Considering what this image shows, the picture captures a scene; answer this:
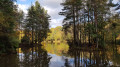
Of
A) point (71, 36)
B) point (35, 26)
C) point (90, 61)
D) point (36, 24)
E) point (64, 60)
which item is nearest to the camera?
point (90, 61)

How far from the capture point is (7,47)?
56.5 feet

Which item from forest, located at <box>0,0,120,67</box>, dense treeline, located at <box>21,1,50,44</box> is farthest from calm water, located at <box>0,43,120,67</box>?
dense treeline, located at <box>21,1,50,44</box>

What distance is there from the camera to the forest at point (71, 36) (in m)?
10.9

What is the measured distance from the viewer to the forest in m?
10.9

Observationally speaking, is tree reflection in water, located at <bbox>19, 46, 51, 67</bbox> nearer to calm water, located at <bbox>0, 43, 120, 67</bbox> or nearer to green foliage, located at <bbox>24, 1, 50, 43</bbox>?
calm water, located at <bbox>0, 43, 120, 67</bbox>

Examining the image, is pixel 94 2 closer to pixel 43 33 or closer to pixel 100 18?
pixel 100 18

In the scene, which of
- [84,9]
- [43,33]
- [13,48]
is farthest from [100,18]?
[43,33]

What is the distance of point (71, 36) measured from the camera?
30250mm

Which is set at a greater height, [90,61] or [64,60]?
[90,61]

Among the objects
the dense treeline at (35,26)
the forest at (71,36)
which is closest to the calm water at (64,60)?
the forest at (71,36)

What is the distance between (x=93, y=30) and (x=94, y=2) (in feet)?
19.8

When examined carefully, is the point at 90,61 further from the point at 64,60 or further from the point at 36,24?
the point at 36,24

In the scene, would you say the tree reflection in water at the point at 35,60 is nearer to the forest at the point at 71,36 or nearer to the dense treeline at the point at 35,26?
the forest at the point at 71,36

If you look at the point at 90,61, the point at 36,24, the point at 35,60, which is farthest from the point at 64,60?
the point at 36,24
